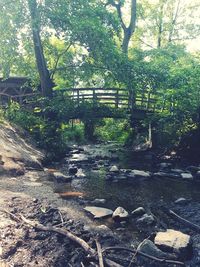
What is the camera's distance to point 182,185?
1008 cm

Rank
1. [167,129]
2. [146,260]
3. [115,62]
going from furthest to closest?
[115,62] → [167,129] → [146,260]

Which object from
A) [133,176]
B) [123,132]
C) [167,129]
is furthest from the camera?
[123,132]

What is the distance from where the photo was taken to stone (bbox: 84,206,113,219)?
6.66 meters

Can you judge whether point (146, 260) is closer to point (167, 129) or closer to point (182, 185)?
point (182, 185)

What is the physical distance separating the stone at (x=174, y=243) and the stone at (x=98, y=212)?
151cm

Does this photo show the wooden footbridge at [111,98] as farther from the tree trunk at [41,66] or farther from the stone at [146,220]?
the stone at [146,220]

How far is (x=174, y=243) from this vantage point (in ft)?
16.9

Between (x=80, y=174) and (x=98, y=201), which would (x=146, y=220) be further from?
(x=80, y=174)

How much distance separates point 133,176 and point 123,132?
14.1 m

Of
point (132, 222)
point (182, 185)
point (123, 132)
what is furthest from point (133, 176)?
point (123, 132)

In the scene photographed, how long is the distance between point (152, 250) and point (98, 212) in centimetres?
205

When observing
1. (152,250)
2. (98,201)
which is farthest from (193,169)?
(152,250)

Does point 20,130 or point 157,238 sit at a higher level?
point 20,130

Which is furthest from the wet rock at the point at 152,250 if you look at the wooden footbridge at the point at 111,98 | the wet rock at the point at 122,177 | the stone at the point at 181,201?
the wooden footbridge at the point at 111,98
